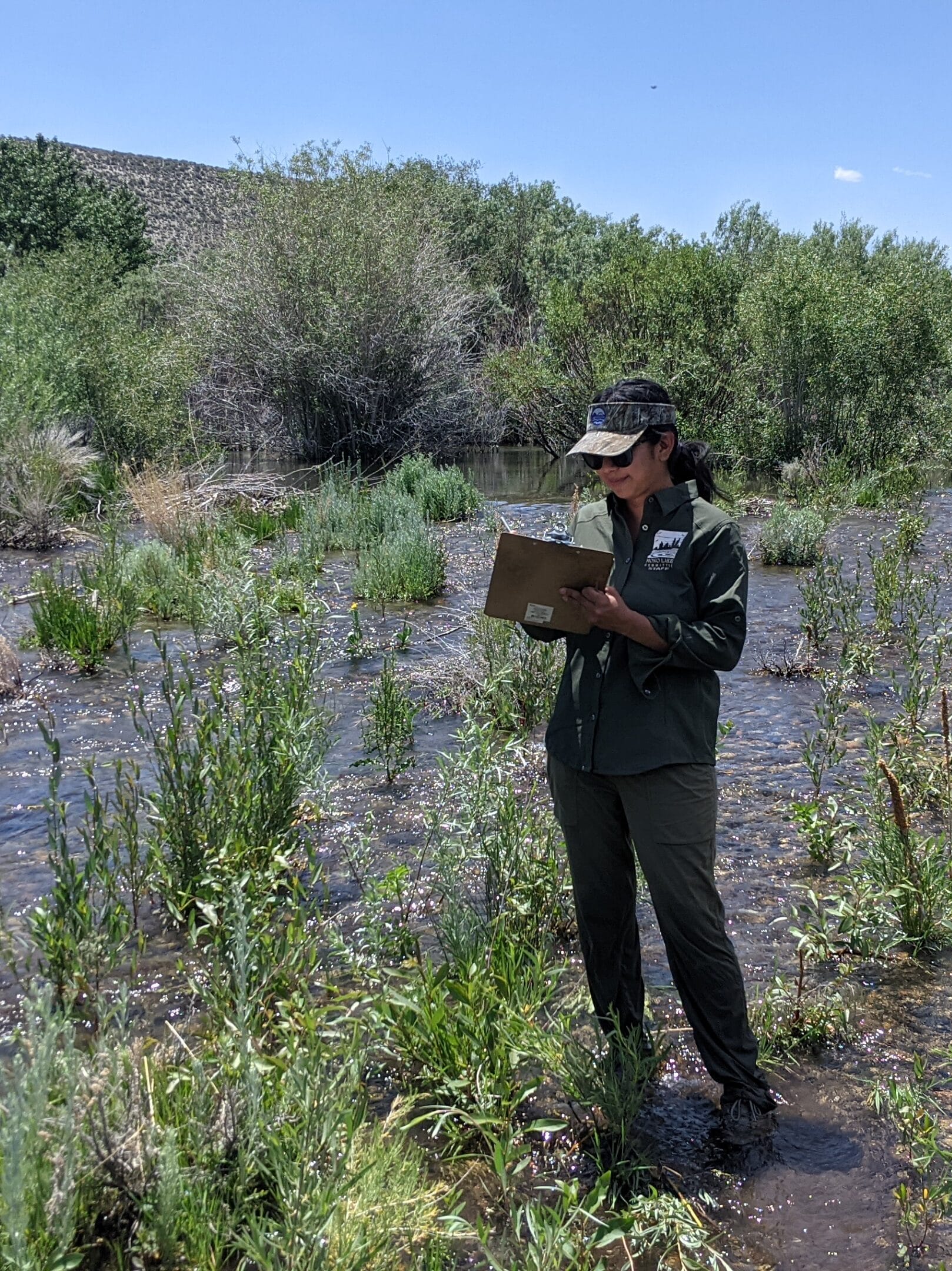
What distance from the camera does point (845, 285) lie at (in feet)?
65.1

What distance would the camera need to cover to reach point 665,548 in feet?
Answer: 9.93

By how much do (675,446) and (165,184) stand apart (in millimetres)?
74115

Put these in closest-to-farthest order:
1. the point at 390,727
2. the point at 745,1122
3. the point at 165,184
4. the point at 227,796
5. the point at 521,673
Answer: the point at 745,1122 → the point at 227,796 → the point at 390,727 → the point at 521,673 → the point at 165,184

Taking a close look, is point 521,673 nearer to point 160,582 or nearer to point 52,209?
point 160,582

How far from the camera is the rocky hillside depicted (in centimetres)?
6425

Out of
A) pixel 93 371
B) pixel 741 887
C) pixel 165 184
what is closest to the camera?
pixel 741 887

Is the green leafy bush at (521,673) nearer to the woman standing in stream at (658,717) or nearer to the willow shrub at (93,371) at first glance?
the woman standing in stream at (658,717)

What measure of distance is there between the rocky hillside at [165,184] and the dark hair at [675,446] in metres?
63.5

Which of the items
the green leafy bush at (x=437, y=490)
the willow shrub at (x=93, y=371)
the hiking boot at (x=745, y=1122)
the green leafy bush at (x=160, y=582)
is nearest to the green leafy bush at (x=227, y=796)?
the hiking boot at (x=745, y=1122)

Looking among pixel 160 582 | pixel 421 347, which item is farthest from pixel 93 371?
pixel 160 582

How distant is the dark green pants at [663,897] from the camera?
2930 mm

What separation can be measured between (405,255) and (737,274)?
688 centimetres

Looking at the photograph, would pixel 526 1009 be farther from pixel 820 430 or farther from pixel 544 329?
pixel 544 329

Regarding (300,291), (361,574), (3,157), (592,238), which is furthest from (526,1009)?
(3,157)
